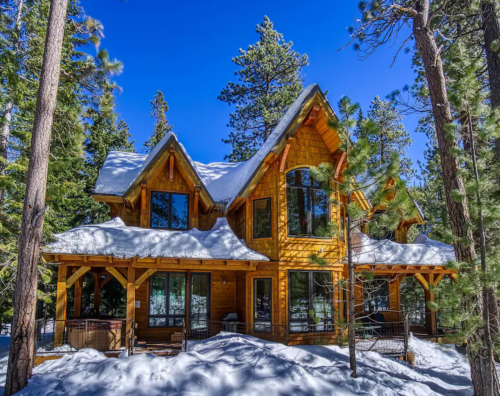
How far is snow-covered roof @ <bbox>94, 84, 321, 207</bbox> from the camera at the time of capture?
12656 millimetres

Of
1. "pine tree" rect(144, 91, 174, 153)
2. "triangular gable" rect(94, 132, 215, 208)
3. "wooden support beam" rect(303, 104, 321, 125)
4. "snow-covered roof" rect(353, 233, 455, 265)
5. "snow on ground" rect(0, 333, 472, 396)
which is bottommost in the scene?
"snow on ground" rect(0, 333, 472, 396)

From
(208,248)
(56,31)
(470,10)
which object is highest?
(470,10)

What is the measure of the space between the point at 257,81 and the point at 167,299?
17714 mm

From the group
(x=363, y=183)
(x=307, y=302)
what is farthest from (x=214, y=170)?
(x=363, y=183)

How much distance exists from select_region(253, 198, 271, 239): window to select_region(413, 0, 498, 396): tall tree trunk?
18.6 ft

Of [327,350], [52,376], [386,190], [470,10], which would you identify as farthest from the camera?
[327,350]

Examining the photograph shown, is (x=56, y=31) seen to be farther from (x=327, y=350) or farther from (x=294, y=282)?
(x=327, y=350)

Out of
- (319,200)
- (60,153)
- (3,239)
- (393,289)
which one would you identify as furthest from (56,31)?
(393,289)

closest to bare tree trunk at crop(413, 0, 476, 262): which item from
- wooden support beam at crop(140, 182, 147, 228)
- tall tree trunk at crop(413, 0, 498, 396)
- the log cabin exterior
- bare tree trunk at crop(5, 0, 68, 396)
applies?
tall tree trunk at crop(413, 0, 498, 396)

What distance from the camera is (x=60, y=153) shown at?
14.7m

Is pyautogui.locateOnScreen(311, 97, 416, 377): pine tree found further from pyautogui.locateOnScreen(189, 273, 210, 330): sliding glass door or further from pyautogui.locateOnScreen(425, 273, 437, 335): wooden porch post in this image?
pyautogui.locateOnScreen(425, 273, 437, 335): wooden porch post

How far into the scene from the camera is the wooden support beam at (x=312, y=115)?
1272cm

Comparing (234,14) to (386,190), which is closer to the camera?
(386,190)

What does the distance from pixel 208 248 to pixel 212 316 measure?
124 inches
